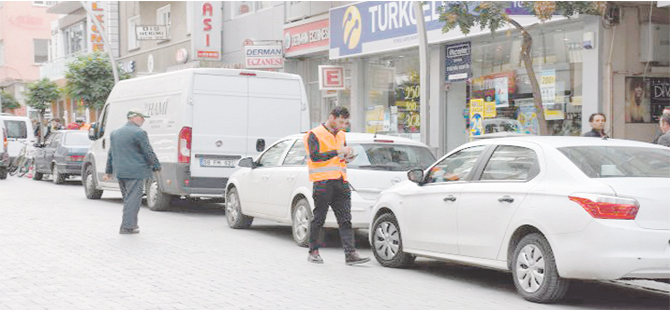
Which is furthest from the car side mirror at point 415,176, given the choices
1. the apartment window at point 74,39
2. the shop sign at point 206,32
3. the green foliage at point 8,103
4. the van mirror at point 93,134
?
the green foliage at point 8,103

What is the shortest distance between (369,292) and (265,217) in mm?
4708

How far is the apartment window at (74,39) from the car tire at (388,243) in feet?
125

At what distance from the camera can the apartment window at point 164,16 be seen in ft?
111

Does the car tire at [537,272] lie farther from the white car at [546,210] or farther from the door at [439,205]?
the door at [439,205]

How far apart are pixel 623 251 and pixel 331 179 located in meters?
3.84

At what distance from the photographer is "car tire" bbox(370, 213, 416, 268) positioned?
9750 mm

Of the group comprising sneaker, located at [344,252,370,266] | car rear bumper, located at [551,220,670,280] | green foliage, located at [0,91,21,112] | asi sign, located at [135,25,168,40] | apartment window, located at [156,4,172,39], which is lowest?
sneaker, located at [344,252,370,266]

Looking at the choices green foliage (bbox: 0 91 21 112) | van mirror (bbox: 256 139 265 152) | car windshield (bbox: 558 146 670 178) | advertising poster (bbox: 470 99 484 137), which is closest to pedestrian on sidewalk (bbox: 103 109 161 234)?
van mirror (bbox: 256 139 265 152)

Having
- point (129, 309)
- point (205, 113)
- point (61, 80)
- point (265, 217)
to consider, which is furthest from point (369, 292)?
point (61, 80)

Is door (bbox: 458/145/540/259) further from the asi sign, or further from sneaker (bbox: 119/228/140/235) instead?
the asi sign

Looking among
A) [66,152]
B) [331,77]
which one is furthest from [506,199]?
[66,152]

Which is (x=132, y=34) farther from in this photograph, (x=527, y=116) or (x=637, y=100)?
(x=637, y=100)

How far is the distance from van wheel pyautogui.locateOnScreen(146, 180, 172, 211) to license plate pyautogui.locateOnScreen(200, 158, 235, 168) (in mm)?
1309

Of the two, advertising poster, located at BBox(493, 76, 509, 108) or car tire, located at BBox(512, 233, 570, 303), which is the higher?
advertising poster, located at BBox(493, 76, 509, 108)
